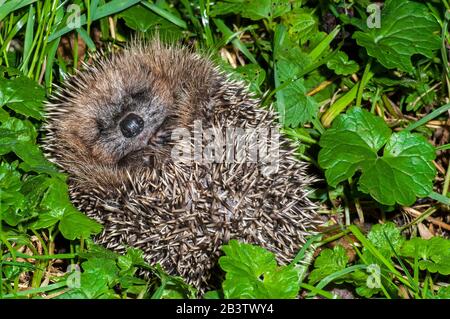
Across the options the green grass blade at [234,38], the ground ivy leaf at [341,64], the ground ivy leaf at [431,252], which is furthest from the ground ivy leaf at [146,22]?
the ground ivy leaf at [431,252]

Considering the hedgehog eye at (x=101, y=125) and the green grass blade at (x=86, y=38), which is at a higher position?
the green grass blade at (x=86, y=38)

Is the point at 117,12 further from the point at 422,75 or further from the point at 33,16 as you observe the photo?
the point at 422,75

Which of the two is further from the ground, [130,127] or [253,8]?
[253,8]

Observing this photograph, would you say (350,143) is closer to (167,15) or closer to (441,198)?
(441,198)

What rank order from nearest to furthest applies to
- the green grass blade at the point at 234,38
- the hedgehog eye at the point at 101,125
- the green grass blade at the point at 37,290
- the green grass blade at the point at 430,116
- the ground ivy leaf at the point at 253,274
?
the ground ivy leaf at the point at 253,274 < the green grass blade at the point at 37,290 < the hedgehog eye at the point at 101,125 < the green grass blade at the point at 430,116 < the green grass blade at the point at 234,38

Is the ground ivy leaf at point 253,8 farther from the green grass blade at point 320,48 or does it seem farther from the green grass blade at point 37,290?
the green grass blade at point 37,290

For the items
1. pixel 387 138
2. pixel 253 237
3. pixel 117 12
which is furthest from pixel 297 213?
pixel 117 12

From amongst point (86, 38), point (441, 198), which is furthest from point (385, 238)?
point (86, 38)

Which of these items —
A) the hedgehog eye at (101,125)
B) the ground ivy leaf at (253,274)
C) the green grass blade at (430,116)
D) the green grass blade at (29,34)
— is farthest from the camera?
the green grass blade at (29,34)
